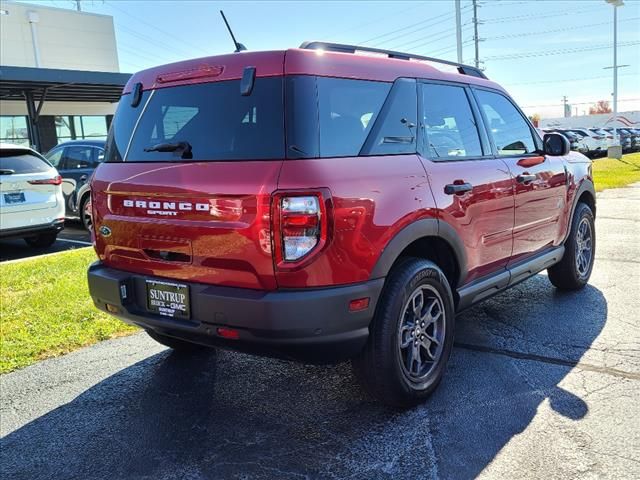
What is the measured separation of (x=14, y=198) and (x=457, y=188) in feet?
22.8

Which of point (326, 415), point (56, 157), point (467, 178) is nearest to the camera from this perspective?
point (326, 415)

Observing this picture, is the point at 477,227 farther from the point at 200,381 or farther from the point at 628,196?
the point at 628,196

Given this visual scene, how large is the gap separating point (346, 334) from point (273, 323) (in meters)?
0.39

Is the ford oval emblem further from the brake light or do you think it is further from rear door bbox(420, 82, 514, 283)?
the brake light

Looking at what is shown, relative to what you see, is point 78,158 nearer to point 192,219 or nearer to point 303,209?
point 192,219

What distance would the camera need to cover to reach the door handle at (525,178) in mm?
4289

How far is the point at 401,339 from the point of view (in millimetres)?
3256

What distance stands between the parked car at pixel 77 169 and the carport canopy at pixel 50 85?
8.69 meters

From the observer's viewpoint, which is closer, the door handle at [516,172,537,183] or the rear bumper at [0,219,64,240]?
the door handle at [516,172,537,183]

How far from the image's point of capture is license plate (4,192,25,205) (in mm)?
8028

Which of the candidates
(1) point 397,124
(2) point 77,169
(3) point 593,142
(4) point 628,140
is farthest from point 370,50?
(4) point 628,140

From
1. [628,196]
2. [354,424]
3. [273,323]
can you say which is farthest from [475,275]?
[628,196]

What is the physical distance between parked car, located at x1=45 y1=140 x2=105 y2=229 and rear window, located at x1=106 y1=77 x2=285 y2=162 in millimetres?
7176

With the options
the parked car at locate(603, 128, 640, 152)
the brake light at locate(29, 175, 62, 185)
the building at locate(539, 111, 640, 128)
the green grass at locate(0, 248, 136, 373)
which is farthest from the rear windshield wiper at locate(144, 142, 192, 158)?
the building at locate(539, 111, 640, 128)
